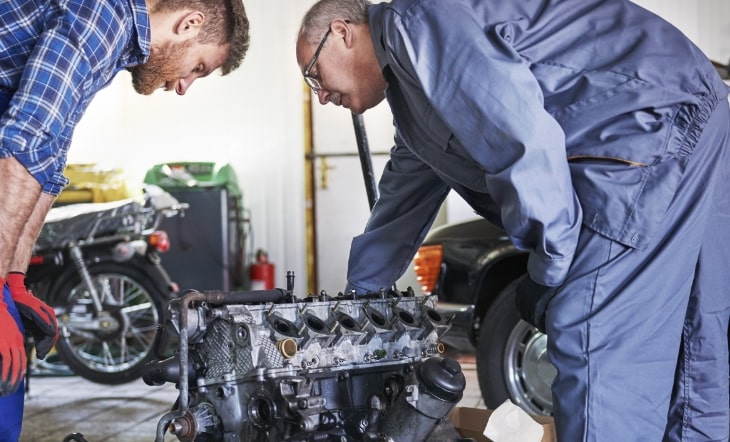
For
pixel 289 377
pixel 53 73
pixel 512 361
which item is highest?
pixel 53 73

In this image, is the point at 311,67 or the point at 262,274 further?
the point at 262,274

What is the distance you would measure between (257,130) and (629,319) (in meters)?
7.84

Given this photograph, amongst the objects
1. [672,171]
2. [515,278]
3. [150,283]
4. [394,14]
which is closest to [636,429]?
[672,171]

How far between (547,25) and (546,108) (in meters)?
0.20

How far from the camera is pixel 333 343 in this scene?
7.52ft

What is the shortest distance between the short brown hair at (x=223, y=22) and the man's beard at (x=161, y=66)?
71 mm

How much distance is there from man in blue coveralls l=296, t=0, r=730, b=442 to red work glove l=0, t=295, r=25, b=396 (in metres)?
1.05

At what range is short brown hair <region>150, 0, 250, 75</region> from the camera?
231 centimetres

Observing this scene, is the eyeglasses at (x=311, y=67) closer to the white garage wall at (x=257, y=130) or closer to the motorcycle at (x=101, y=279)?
the motorcycle at (x=101, y=279)

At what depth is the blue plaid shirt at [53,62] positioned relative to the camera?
1.89m

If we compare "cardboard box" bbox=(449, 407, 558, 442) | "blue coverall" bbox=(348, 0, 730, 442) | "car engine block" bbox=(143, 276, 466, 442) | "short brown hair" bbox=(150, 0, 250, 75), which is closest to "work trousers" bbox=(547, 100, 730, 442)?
"blue coverall" bbox=(348, 0, 730, 442)

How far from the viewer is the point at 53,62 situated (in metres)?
1.94

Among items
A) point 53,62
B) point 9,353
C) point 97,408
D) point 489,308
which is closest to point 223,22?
point 53,62

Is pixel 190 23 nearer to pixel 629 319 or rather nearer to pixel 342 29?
pixel 342 29
